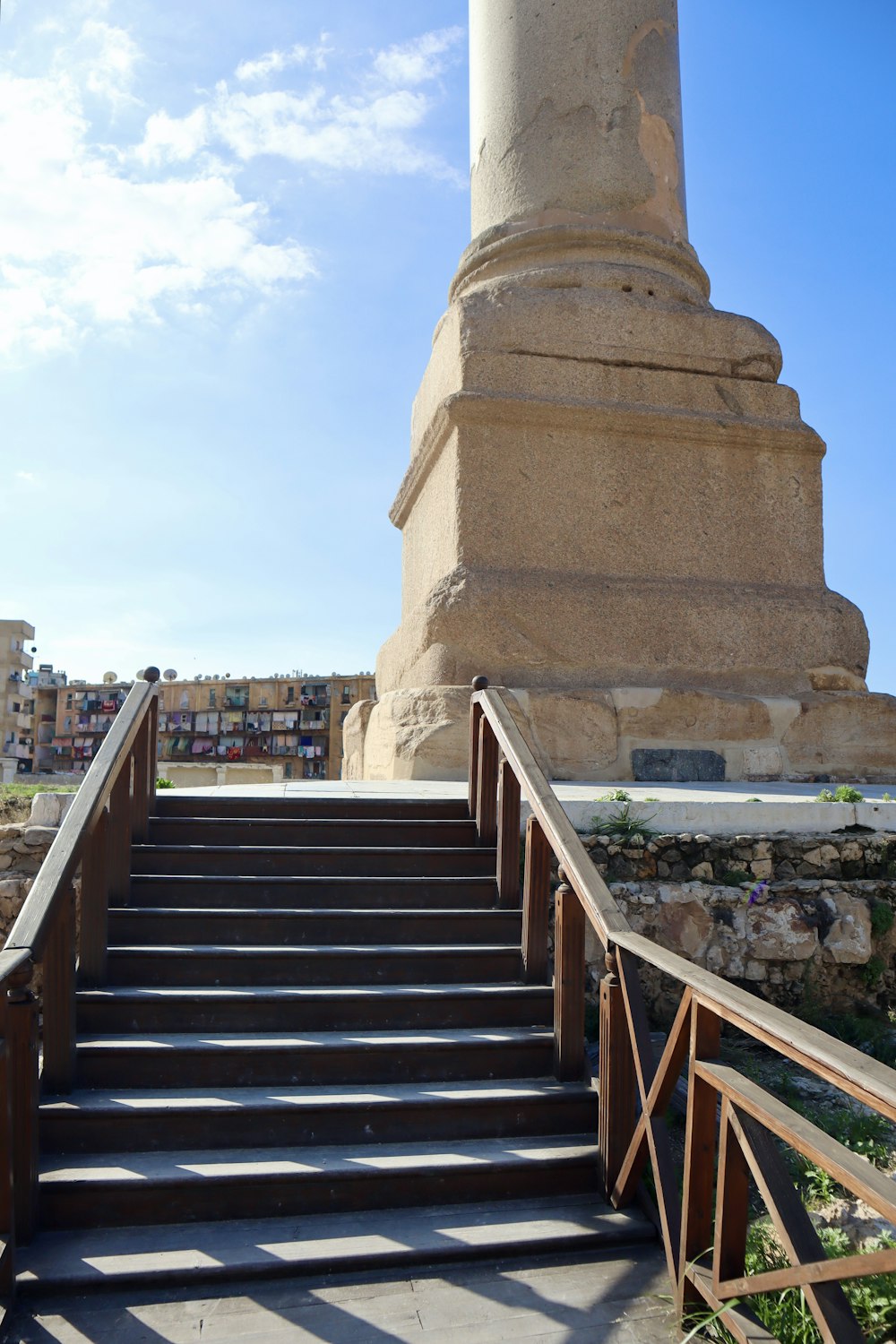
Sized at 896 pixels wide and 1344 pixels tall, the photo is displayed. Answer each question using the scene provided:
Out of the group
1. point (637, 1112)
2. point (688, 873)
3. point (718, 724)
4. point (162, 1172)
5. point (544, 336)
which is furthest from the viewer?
point (544, 336)

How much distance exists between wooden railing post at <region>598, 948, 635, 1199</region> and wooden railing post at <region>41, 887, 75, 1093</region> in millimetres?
1723

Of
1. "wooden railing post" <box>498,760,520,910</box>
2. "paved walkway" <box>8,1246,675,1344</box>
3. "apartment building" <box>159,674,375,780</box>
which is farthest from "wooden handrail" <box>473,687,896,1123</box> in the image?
Result: "apartment building" <box>159,674,375,780</box>

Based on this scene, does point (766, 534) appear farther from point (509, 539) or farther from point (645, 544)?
point (509, 539)

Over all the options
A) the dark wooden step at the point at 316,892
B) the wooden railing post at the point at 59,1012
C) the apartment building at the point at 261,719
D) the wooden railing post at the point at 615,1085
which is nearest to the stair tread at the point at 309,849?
the dark wooden step at the point at 316,892

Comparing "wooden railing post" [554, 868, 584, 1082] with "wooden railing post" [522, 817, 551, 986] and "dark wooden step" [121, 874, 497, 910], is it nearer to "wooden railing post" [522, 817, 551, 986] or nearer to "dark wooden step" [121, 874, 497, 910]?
"wooden railing post" [522, 817, 551, 986]

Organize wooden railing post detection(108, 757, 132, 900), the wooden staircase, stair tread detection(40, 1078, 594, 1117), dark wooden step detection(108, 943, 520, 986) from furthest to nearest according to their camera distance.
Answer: wooden railing post detection(108, 757, 132, 900) → dark wooden step detection(108, 943, 520, 986) → stair tread detection(40, 1078, 594, 1117) → the wooden staircase

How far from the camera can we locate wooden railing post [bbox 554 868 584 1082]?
3404mm

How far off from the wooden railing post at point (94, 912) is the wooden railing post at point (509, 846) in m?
1.62

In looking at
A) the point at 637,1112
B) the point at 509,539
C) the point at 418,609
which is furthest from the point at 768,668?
the point at 637,1112

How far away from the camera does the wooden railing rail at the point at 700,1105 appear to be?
1779 mm

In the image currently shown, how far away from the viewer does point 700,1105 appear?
8.05 feet

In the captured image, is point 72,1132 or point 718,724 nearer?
point 72,1132

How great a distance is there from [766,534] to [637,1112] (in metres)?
4.66

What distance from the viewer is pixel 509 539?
639 cm
